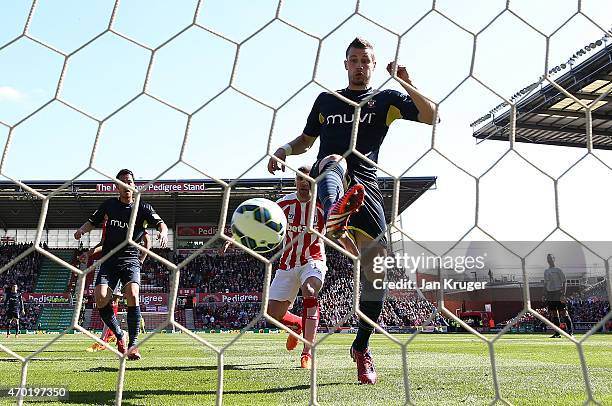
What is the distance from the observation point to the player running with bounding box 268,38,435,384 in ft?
9.79

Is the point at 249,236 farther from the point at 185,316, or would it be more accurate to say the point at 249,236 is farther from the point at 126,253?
the point at 185,316

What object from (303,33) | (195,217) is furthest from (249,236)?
(195,217)

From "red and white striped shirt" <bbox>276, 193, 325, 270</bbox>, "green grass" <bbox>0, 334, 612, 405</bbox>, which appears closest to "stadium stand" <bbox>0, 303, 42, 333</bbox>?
"green grass" <bbox>0, 334, 612, 405</bbox>

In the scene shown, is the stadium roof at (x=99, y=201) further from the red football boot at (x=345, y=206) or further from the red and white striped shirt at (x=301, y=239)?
the red football boot at (x=345, y=206)

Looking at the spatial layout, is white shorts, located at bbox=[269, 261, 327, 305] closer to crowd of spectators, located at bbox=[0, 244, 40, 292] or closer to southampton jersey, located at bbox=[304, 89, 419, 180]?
southampton jersey, located at bbox=[304, 89, 419, 180]

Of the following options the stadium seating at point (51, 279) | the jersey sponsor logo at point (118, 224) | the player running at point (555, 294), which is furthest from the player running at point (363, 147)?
the stadium seating at point (51, 279)

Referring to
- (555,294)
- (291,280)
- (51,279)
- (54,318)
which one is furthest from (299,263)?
(51,279)

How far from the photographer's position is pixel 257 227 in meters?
3.07

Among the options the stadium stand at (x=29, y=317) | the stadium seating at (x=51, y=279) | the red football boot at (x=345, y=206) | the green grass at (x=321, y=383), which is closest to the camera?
the green grass at (x=321, y=383)

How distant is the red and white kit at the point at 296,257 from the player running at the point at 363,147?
3.15 ft

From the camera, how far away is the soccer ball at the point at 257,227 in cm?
307

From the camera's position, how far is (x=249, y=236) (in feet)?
10.1

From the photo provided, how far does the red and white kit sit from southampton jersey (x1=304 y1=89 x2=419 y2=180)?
1.05 metres

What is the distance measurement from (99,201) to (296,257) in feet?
78.9
